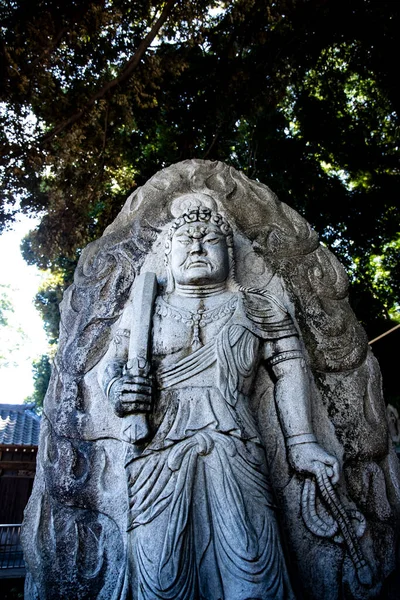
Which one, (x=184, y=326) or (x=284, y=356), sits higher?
(x=184, y=326)

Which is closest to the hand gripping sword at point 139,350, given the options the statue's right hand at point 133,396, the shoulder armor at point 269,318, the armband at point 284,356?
the statue's right hand at point 133,396

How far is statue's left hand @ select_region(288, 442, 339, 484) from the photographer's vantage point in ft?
11.5

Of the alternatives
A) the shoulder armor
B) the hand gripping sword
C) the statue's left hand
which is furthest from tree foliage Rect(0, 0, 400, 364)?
the statue's left hand

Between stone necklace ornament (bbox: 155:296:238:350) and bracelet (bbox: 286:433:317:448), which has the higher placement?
stone necklace ornament (bbox: 155:296:238:350)

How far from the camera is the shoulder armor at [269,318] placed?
13.3 ft

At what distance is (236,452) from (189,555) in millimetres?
654

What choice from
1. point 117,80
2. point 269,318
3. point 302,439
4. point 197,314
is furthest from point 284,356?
point 117,80

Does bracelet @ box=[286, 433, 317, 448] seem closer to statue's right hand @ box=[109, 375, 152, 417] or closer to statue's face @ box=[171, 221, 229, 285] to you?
statue's right hand @ box=[109, 375, 152, 417]

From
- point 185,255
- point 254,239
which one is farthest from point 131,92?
point 185,255

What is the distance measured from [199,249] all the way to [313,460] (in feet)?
6.00

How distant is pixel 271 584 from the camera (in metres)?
2.88

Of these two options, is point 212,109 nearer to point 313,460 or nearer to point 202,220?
point 202,220

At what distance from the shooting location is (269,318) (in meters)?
4.07

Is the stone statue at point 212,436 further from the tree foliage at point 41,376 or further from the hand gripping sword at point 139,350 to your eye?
the tree foliage at point 41,376
